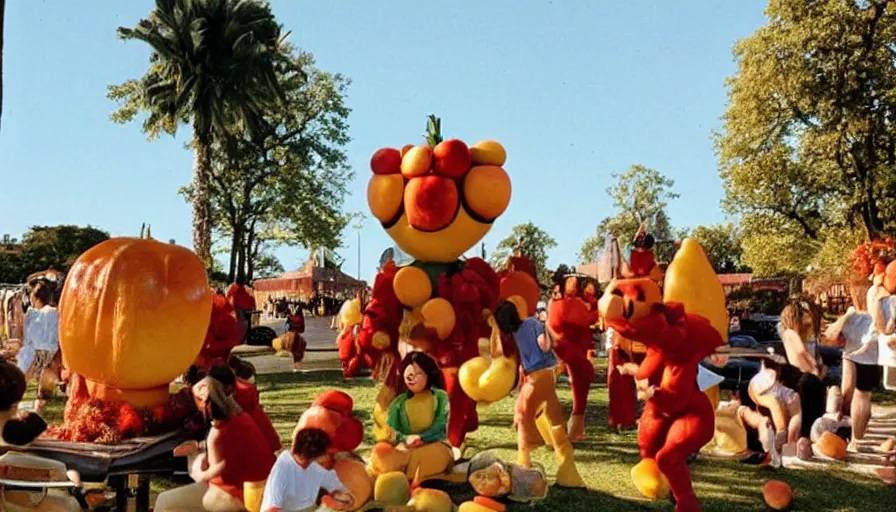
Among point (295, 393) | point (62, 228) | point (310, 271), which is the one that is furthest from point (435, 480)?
point (62, 228)

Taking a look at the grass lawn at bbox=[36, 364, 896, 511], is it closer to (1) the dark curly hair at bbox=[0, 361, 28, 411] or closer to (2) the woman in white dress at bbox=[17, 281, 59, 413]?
(2) the woman in white dress at bbox=[17, 281, 59, 413]

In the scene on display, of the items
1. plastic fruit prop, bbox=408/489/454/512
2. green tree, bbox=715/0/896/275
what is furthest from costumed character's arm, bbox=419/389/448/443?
green tree, bbox=715/0/896/275

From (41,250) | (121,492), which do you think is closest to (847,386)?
(121,492)

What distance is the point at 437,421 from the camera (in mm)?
5402

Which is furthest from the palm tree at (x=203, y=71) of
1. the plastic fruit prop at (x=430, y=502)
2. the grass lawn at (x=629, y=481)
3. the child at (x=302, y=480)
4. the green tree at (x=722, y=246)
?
the green tree at (x=722, y=246)

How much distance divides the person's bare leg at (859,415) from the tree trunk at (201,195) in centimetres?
1731

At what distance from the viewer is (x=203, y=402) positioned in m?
4.40

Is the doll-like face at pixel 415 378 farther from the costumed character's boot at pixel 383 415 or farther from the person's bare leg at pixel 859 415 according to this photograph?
the person's bare leg at pixel 859 415

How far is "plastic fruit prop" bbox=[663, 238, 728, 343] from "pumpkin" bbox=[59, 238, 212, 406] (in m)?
3.89

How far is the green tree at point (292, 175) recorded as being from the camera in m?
28.5

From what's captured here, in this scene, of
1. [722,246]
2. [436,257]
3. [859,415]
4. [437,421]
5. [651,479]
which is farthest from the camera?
[722,246]

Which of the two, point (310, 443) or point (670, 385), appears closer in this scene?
point (310, 443)

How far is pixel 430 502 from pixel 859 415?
193 inches

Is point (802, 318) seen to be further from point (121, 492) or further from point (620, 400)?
point (121, 492)
